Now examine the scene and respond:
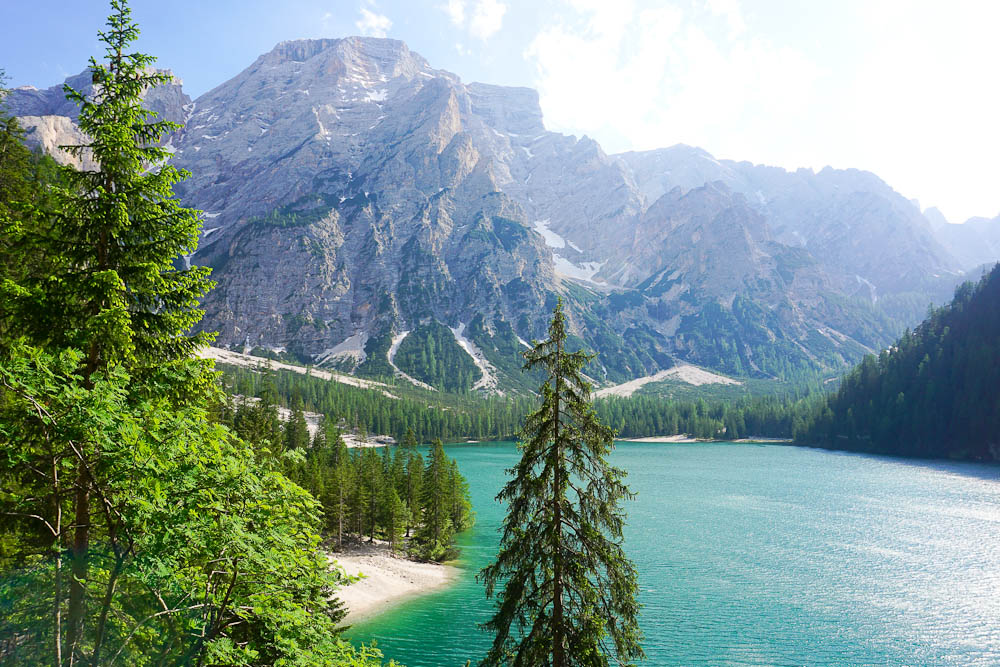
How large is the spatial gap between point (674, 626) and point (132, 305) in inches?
1770

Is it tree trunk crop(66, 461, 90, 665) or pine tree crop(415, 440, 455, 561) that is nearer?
tree trunk crop(66, 461, 90, 665)

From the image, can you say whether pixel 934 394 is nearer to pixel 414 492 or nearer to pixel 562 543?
pixel 414 492

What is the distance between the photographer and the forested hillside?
14375 centimetres

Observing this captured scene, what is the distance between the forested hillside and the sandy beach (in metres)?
157

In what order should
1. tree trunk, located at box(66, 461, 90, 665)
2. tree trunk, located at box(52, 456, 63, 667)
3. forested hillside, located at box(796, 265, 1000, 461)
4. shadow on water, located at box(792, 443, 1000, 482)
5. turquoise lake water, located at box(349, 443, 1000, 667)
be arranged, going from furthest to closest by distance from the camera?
forested hillside, located at box(796, 265, 1000, 461), shadow on water, located at box(792, 443, 1000, 482), turquoise lake water, located at box(349, 443, 1000, 667), tree trunk, located at box(66, 461, 90, 665), tree trunk, located at box(52, 456, 63, 667)

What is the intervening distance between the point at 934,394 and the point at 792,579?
143308mm

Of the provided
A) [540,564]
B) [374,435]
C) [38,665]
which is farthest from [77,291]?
[374,435]

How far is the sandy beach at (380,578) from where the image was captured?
46000mm

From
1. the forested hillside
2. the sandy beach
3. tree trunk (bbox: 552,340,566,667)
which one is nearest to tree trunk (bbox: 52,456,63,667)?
tree trunk (bbox: 552,340,566,667)

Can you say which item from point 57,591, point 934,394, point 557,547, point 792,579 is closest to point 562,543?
point 557,547

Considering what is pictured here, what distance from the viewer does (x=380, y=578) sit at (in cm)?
5141

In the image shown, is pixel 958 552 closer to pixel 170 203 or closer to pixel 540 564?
pixel 540 564

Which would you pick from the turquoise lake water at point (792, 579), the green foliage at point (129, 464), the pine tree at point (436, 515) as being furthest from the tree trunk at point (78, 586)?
the pine tree at point (436, 515)

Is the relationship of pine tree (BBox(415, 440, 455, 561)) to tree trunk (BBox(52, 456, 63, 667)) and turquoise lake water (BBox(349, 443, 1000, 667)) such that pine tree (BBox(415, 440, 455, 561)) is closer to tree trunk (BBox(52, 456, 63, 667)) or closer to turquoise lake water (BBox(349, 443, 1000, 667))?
turquoise lake water (BBox(349, 443, 1000, 667))
